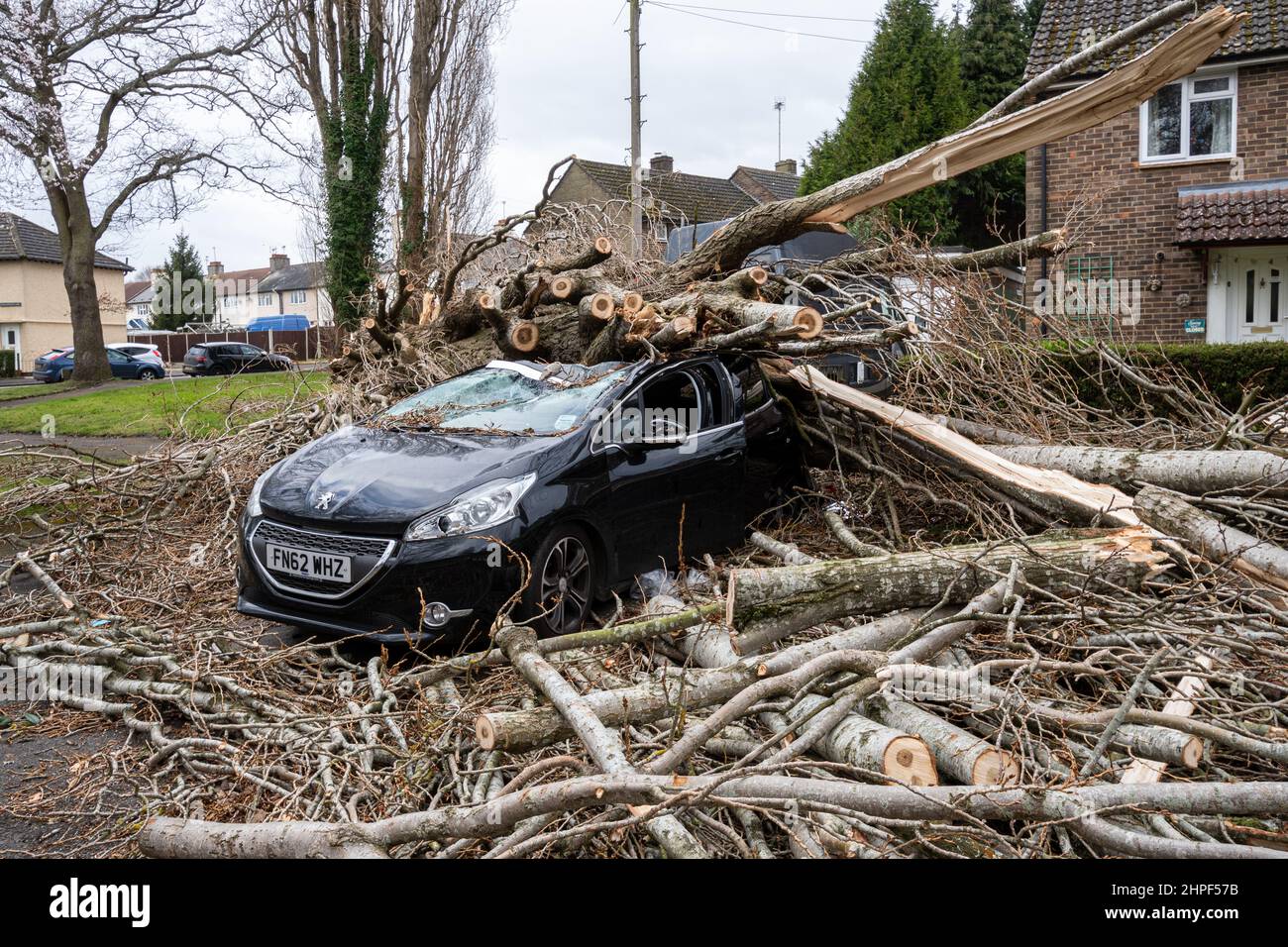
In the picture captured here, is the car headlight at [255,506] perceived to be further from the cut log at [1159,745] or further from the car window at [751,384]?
the cut log at [1159,745]

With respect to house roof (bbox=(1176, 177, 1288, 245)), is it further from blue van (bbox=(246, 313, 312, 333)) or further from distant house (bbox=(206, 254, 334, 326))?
distant house (bbox=(206, 254, 334, 326))

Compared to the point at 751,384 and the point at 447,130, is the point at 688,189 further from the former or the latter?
the point at 751,384

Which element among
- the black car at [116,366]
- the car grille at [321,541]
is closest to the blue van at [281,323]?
the black car at [116,366]

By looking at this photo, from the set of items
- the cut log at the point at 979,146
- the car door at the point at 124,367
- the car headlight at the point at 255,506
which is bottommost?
the car headlight at the point at 255,506

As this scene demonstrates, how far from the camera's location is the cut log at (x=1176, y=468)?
6.19 metres

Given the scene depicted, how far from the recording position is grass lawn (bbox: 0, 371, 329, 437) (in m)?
10.6

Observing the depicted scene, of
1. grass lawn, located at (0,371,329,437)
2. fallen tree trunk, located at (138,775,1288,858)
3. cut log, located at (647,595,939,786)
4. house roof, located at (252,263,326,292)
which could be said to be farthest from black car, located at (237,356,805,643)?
house roof, located at (252,263,326,292)

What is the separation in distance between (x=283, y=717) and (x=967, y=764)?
294 centimetres

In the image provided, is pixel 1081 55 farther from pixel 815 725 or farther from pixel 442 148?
pixel 442 148

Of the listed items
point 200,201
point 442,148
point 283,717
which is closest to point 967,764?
point 283,717

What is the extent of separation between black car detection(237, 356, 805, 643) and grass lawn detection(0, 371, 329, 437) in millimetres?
4193

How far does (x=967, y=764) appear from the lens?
3.76 m
